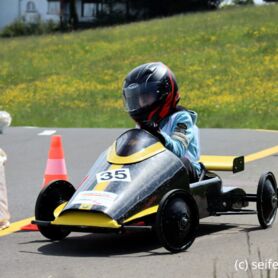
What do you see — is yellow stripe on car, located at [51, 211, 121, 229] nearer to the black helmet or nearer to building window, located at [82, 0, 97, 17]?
the black helmet

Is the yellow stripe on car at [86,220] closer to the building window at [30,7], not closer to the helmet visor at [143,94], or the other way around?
the helmet visor at [143,94]

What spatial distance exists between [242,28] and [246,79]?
12195mm

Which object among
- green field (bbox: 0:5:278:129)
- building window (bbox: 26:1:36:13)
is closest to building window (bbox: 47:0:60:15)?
building window (bbox: 26:1:36:13)

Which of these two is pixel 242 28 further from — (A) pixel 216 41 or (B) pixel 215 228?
(B) pixel 215 228

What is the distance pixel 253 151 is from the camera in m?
14.6

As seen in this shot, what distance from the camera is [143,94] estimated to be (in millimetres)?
7793

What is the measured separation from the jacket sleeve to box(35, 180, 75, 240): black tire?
96cm

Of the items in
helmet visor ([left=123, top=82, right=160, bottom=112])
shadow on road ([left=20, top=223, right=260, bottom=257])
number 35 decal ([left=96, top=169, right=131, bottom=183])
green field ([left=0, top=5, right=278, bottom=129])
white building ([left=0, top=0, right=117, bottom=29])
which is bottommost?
white building ([left=0, top=0, right=117, bottom=29])

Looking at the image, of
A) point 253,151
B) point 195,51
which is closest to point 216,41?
point 195,51

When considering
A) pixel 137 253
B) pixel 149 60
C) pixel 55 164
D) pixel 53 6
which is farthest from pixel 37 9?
pixel 137 253

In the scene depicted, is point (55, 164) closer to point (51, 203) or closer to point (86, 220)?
point (51, 203)

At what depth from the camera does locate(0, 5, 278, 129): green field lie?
25078 millimetres

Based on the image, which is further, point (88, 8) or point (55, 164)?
point (88, 8)

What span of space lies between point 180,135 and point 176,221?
1.00 metres
